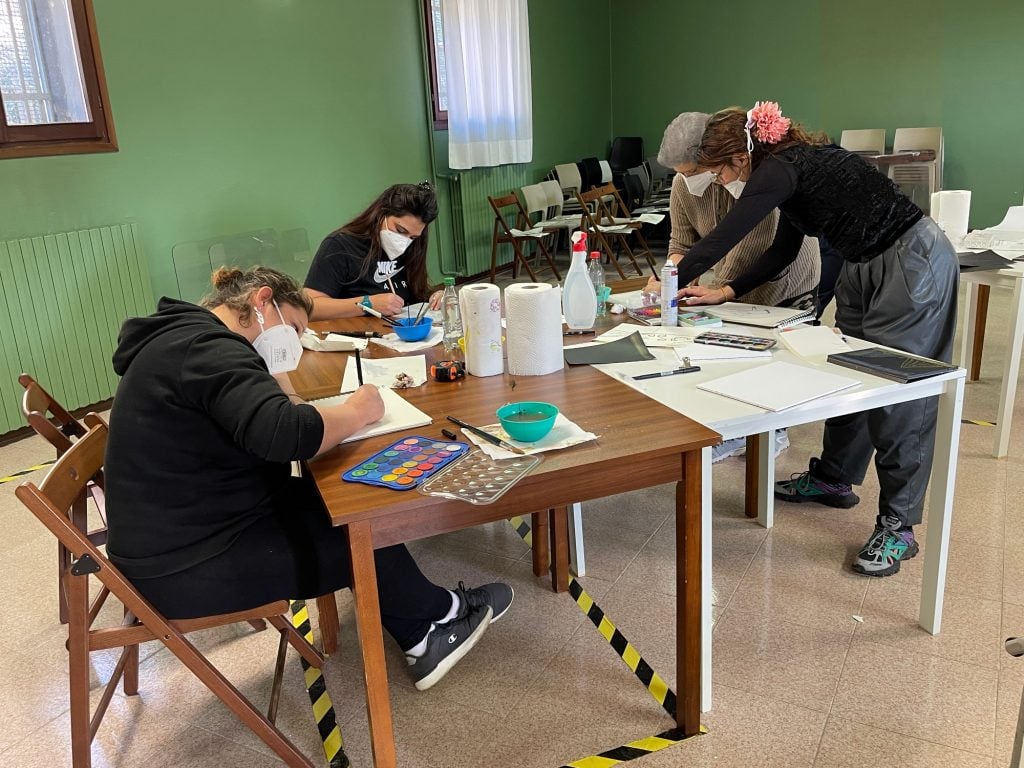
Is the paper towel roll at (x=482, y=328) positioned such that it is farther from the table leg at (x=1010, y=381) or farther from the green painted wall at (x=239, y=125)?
the green painted wall at (x=239, y=125)

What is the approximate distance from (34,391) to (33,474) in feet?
5.08

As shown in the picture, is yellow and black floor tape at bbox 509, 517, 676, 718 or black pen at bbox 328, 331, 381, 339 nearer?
yellow and black floor tape at bbox 509, 517, 676, 718

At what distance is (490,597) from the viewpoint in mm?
2102

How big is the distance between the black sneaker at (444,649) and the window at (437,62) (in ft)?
16.5

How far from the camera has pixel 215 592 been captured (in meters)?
1.53

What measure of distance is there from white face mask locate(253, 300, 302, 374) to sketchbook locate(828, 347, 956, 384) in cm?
126

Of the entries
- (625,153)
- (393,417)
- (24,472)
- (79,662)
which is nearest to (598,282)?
(393,417)

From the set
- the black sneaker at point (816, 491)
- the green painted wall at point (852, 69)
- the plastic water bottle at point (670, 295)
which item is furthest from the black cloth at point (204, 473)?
the green painted wall at point (852, 69)

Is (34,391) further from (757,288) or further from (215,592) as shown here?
(757,288)

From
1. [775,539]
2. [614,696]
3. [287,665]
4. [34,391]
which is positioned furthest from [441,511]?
[775,539]

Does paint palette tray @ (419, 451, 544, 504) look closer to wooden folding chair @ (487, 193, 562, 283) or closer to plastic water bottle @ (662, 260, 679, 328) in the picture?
plastic water bottle @ (662, 260, 679, 328)

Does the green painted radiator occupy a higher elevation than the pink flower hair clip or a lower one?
lower

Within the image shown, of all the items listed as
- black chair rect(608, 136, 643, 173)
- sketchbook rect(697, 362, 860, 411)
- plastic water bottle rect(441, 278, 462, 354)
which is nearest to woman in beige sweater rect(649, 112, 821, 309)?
plastic water bottle rect(441, 278, 462, 354)

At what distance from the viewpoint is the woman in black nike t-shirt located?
2814mm
